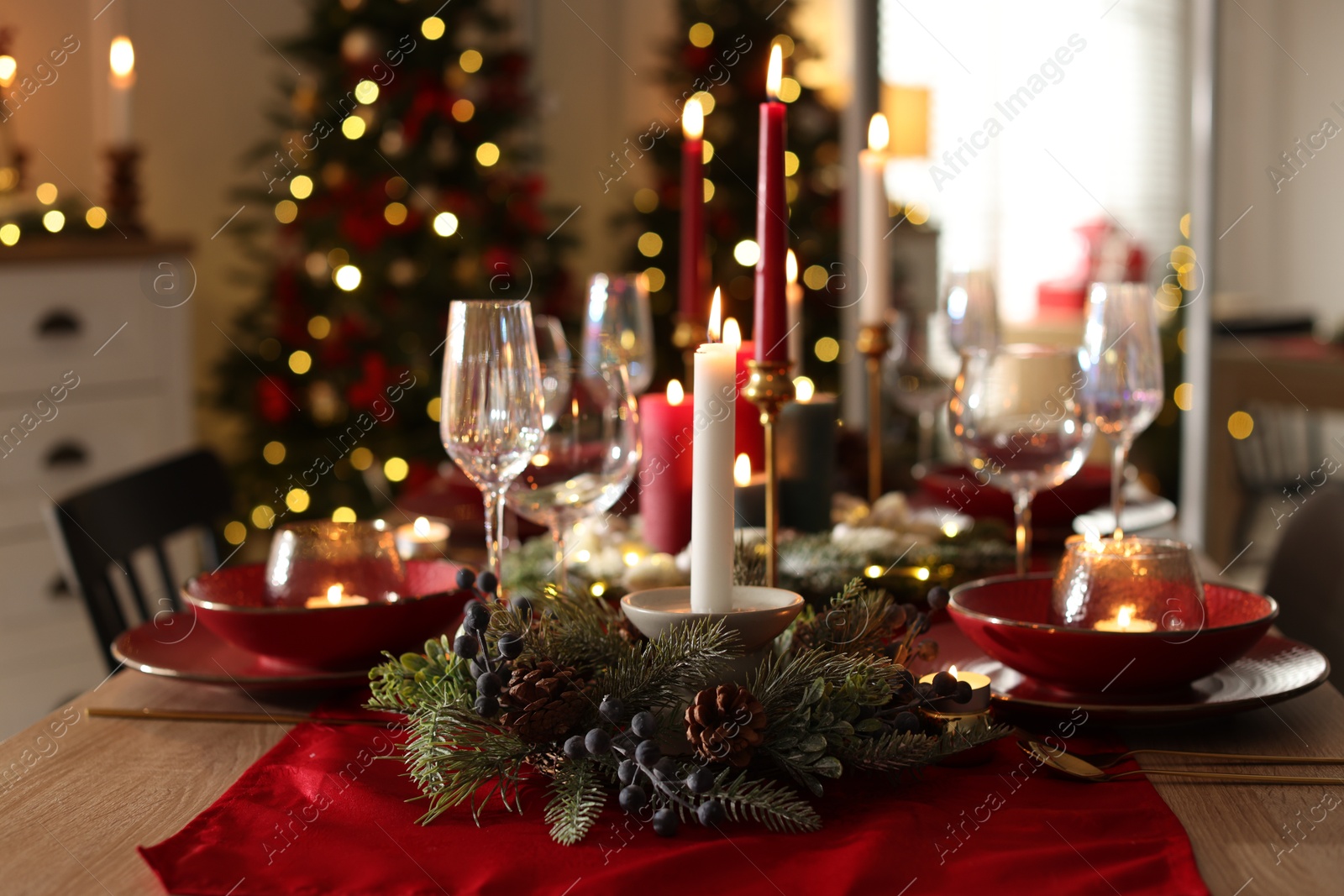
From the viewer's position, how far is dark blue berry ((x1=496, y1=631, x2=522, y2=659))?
735mm

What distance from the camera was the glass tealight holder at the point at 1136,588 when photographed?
2.82ft

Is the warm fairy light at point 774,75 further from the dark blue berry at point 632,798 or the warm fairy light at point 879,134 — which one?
the dark blue berry at point 632,798

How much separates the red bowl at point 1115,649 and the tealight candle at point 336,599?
46 cm

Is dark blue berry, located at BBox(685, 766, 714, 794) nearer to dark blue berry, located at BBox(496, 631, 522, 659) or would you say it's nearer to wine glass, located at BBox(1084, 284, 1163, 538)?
dark blue berry, located at BBox(496, 631, 522, 659)

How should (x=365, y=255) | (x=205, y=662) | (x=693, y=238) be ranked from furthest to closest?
(x=365, y=255) → (x=693, y=238) → (x=205, y=662)

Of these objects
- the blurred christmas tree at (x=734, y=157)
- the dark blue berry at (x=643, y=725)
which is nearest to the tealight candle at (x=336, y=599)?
the dark blue berry at (x=643, y=725)

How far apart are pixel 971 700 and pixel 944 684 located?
43 millimetres

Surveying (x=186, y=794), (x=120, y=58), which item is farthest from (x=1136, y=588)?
(x=120, y=58)

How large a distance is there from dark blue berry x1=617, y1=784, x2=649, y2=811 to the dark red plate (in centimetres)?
34

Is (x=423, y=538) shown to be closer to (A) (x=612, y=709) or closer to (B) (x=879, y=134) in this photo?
(B) (x=879, y=134)

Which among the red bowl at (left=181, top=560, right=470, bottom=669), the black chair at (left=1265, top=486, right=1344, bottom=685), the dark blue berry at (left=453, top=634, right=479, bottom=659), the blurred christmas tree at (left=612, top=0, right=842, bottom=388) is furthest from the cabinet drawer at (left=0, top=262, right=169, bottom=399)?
the black chair at (left=1265, top=486, right=1344, bottom=685)

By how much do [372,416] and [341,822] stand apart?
2827 mm

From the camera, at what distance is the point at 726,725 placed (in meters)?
0.70

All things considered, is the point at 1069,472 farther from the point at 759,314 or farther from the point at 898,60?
the point at 898,60
